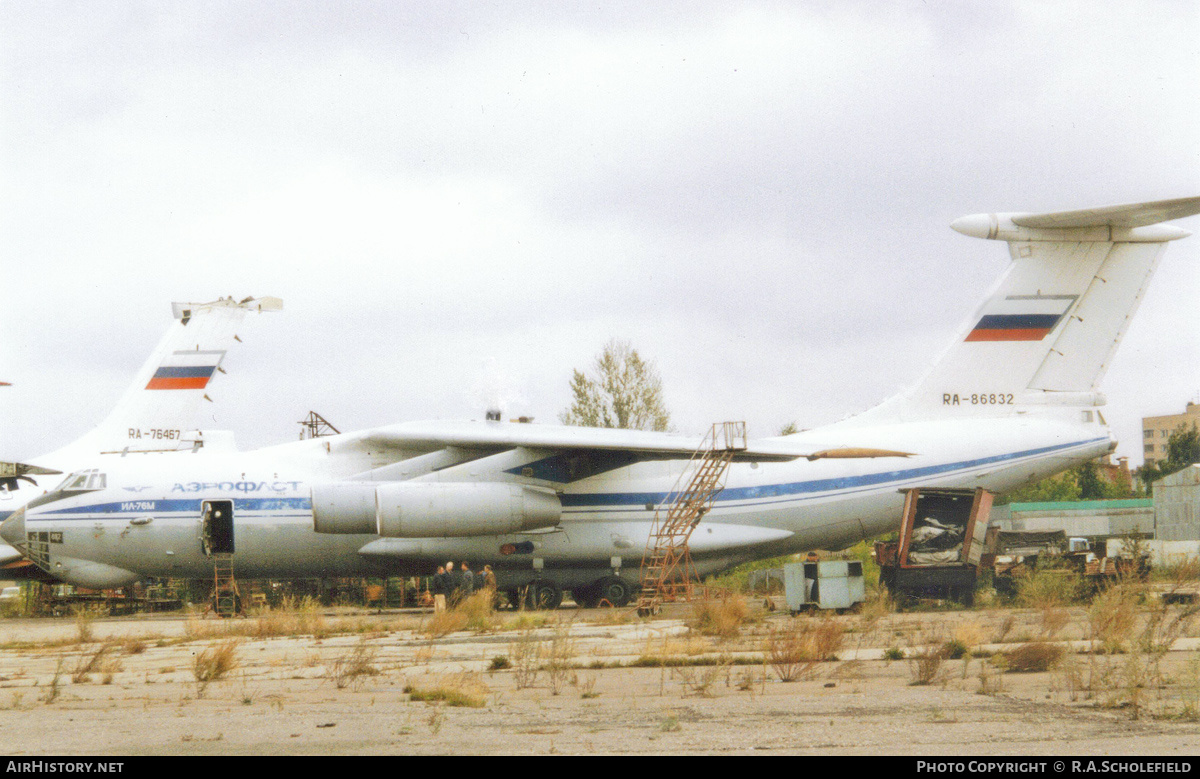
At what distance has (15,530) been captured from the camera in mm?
17406

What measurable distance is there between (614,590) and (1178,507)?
1093 inches

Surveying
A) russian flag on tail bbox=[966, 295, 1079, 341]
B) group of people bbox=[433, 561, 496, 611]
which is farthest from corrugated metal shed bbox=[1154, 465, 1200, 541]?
group of people bbox=[433, 561, 496, 611]

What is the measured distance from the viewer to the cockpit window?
1744cm

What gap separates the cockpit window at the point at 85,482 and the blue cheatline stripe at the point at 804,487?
22.3ft

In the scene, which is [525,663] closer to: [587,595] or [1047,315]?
[587,595]

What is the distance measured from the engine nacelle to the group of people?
658mm

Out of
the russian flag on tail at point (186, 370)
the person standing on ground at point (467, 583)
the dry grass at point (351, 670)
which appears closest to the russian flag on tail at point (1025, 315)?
the person standing on ground at point (467, 583)

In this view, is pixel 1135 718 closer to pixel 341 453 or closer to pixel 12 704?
pixel 12 704

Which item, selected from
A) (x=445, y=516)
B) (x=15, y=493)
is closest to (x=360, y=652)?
(x=445, y=516)

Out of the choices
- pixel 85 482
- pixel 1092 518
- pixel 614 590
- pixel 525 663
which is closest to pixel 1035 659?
pixel 525 663

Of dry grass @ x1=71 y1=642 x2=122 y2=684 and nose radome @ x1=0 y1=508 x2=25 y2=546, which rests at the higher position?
nose radome @ x1=0 y1=508 x2=25 y2=546

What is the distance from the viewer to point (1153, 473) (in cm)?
6350

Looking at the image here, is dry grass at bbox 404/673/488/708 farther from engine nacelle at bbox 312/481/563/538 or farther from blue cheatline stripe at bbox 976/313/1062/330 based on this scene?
blue cheatline stripe at bbox 976/313/1062/330

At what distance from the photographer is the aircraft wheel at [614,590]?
18.0 m
